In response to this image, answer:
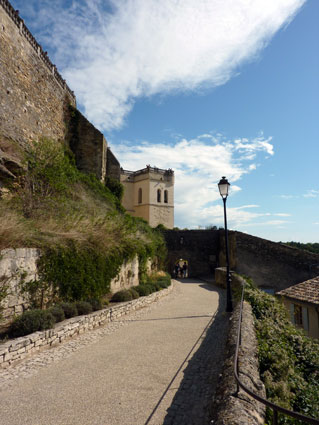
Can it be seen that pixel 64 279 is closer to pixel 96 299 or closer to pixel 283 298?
pixel 96 299

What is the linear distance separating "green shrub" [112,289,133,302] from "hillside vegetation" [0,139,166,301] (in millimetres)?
570

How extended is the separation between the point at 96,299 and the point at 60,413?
5.15 m

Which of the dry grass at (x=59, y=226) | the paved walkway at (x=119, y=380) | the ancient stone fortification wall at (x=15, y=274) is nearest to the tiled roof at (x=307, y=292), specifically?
the paved walkway at (x=119, y=380)

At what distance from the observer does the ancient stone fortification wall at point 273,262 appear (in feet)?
68.7

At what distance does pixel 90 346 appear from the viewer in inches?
236

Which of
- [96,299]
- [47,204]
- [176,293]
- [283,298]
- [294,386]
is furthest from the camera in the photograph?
[176,293]

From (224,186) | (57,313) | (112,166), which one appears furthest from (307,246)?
(57,313)

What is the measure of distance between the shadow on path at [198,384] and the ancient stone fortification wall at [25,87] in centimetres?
1004

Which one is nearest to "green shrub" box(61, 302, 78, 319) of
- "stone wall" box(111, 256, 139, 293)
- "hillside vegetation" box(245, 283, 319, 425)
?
"stone wall" box(111, 256, 139, 293)

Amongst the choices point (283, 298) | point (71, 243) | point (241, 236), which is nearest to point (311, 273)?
point (241, 236)

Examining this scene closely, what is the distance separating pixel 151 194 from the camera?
31.4 metres

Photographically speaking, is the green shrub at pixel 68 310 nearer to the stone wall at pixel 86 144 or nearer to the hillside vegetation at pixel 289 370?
the hillside vegetation at pixel 289 370

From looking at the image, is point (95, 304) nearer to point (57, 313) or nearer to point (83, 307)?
point (83, 307)

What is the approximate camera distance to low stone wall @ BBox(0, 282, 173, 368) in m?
4.81
